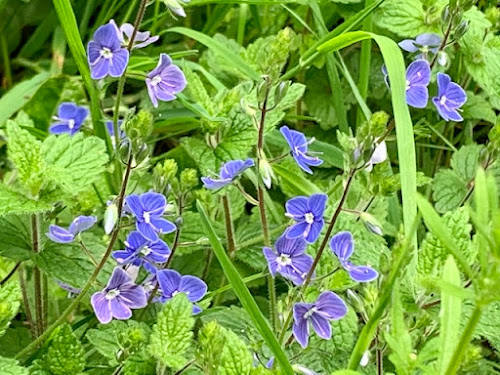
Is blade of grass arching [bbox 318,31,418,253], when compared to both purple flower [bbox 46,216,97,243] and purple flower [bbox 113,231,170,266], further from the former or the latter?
purple flower [bbox 46,216,97,243]

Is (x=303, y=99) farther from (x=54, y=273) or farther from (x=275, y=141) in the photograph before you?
(x=54, y=273)

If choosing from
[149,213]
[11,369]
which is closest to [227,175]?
[149,213]

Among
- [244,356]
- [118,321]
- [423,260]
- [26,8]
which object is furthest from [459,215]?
[26,8]

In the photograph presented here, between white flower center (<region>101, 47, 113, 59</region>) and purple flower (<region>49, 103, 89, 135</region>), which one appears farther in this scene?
purple flower (<region>49, 103, 89, 135</region>)

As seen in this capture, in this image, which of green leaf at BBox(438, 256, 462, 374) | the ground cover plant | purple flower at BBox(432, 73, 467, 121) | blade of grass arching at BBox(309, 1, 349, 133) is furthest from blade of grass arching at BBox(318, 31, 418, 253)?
green leaf at BBox(438, 256, 462, 374)

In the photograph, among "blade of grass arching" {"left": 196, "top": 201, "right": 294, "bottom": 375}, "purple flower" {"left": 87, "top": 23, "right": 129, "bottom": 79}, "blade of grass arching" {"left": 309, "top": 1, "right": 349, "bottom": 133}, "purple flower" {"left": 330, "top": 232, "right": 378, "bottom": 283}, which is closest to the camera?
"blade of grass arching" {"left": 196, "top": 201, "right": 294, "bottom": 375}

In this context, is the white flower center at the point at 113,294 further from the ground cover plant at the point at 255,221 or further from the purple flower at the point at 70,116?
the purple flower at the point at 70,116
